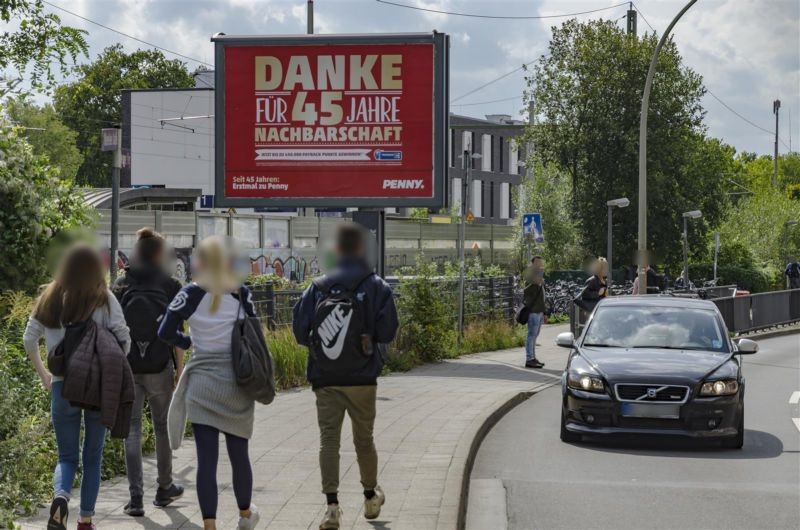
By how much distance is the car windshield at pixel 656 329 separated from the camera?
11898 mm

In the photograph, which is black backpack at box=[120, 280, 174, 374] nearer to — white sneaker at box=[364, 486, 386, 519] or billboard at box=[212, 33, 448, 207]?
white sneaker at box=[364, 486, 386, 519]

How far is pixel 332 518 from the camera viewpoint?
665cm

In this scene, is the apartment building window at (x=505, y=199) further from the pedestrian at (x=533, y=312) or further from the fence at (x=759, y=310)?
the pedestrian at (x=533, y=312)

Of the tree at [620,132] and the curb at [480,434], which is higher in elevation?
the tree at [620,132]

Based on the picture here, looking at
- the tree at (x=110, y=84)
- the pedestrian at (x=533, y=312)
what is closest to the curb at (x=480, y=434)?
the pedestrian at (x=533, y=312)

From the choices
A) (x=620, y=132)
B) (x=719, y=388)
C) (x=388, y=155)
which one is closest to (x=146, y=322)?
(x=719, y=388)

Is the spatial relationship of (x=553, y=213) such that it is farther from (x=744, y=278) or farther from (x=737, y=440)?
(x=737, y=440)

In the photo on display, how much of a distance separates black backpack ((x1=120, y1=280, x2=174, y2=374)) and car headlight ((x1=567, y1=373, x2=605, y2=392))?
468 centimetres

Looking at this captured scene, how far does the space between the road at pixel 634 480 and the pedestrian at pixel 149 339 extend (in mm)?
1970

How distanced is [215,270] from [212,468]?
1.03 m

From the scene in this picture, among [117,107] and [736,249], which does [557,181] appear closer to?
[736,249]

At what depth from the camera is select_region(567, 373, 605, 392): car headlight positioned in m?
10.9

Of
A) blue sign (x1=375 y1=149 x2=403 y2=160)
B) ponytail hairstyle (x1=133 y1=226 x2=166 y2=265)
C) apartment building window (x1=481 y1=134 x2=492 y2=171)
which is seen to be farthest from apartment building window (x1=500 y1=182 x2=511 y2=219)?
ponytail hairstyle (x1=133 y1=226 x2=166 y2=265)

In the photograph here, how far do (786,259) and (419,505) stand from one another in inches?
2210
